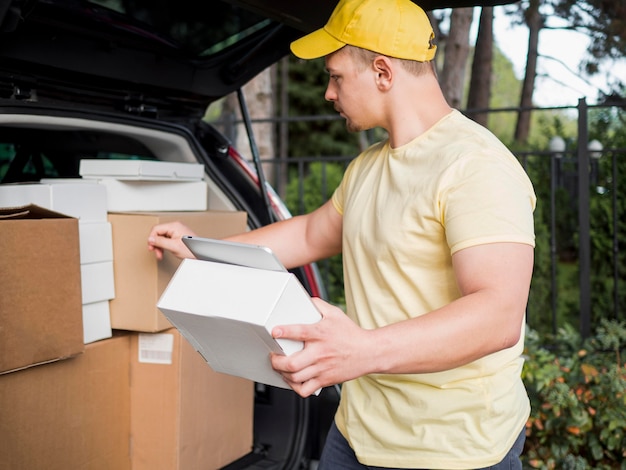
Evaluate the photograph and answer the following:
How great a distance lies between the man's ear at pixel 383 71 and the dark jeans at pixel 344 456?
0.80 m

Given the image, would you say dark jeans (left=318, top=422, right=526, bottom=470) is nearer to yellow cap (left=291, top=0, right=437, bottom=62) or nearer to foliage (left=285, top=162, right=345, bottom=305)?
yellow cap (left=291, top=0, right=437, bottom=62)

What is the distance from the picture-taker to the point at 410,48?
1.53m

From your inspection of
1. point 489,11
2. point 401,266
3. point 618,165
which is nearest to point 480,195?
point 401,266

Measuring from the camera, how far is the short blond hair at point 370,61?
5.08 ft

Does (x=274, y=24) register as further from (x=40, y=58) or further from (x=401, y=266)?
(x=401, y=266)

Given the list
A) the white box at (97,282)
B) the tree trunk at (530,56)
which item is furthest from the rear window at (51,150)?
the tree trunk at (530,56)

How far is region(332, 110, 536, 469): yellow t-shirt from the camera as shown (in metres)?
1.40

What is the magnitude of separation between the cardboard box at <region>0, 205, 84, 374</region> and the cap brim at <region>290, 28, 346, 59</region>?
678 millimetres

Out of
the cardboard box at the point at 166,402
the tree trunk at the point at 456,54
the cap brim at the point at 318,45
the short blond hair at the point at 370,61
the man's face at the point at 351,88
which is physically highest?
the tree trunk at the point at 456,54

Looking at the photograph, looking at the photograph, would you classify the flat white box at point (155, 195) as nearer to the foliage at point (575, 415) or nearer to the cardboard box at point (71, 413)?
the cardboard box at point (71, 413)

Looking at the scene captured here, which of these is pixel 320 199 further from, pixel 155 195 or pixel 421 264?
pixel 421 264

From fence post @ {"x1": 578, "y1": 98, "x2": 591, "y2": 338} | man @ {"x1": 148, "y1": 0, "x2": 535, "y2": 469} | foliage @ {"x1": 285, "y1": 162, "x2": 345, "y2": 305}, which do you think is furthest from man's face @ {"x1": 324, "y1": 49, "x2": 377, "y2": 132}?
foliage @ {"x1": 285, "y1": 162, "x2": 345, "y2": 305}

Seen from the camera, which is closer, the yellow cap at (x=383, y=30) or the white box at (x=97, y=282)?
the yellow cap at (x=383, y=30)

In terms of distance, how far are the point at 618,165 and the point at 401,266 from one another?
3557 millimetres
